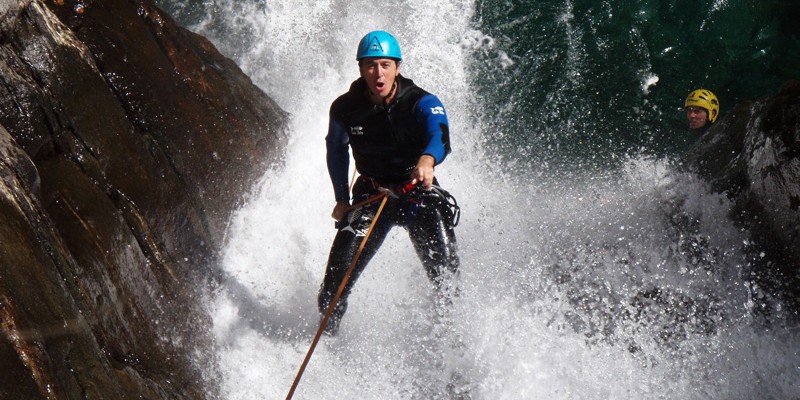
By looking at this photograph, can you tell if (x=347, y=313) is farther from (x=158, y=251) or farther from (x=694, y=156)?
(x=694, y=156)

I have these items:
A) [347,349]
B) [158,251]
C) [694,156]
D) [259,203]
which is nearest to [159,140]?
[158,251]

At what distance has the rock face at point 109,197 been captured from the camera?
3.19m

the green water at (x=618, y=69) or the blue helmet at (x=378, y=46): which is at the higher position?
the green water at (x=618, y=69)

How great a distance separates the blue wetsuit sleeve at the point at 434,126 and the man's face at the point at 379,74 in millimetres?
258

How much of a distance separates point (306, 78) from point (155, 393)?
5.98 meters

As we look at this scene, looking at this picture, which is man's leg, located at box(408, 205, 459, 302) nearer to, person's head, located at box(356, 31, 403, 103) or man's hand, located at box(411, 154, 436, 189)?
man's hand, located at box(411, 154, 436, 189)

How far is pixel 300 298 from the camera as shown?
6.32m

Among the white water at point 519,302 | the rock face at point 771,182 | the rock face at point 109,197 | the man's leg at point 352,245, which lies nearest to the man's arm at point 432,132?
the man's leg at point 352,245

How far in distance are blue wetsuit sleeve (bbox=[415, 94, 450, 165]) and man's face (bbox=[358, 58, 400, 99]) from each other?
26cm

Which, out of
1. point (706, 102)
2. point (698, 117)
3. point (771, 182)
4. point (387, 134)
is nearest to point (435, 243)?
point (387, 134)

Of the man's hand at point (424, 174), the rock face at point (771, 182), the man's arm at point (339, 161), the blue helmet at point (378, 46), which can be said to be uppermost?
the rock face at point (771, 182)

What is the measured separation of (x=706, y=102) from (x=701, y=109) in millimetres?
128

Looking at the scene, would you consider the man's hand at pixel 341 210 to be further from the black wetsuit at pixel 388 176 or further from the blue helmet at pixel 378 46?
the blue helmet at pixel 378 46

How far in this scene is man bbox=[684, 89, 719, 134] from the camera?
25.5ft
